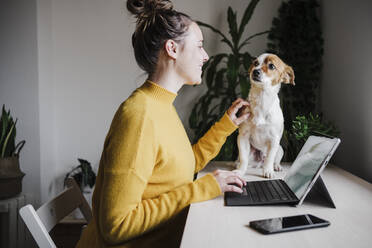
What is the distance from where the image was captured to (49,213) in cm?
101

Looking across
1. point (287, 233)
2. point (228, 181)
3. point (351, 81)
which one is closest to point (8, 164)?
point (228, 181)

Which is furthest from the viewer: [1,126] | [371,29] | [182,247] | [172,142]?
[1,126]

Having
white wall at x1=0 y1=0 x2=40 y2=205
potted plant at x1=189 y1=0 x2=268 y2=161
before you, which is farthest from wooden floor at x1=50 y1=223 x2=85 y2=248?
potted plant at x1=189 y1=0 x2=268 y2=161

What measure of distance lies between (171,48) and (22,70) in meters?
1.77

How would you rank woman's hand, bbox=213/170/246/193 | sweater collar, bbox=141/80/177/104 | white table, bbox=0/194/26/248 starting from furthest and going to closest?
1. white table, bbox=0/194/26/248
2. sweater collar, bbox=141/80/177/104
3. woman's hand, bbox=213/170/246/193

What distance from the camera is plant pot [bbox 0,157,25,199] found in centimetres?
191

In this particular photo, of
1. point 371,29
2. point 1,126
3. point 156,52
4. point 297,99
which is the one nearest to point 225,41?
point 297,99

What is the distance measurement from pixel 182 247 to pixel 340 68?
4.59 feet

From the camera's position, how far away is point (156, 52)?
3.30ft

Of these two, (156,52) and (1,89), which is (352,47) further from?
(1,89)

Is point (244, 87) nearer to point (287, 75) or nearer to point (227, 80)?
point (227, 80)

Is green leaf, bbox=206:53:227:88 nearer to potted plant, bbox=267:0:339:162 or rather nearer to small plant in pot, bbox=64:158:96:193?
potted plant, bbox=267:0:339:162

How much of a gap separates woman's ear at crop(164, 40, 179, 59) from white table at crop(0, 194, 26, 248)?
4.86ft

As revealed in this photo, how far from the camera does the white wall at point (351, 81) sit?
1.30m
